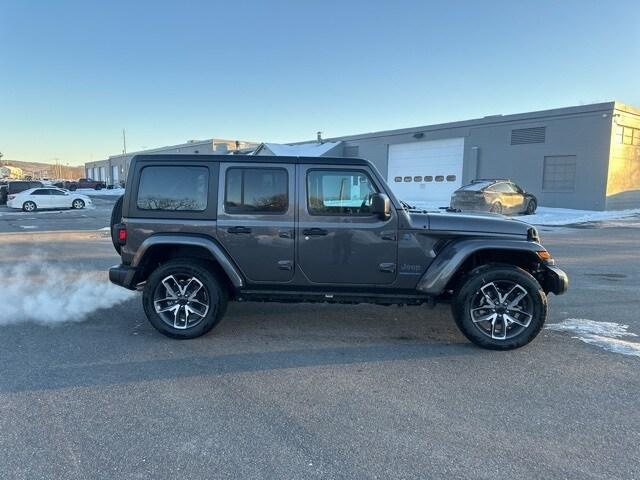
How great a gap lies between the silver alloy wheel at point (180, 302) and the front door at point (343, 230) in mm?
1143

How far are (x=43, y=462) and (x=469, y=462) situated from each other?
255 centimetres

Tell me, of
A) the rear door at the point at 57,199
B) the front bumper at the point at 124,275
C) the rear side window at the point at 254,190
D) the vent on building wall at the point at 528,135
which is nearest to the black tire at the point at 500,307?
the rear side window at the point at 254,190

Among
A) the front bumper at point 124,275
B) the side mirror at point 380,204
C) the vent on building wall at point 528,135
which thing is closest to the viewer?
the side mirror at point 380,204

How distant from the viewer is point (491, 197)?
19062 millimetres

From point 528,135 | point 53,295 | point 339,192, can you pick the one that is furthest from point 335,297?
point 528,135

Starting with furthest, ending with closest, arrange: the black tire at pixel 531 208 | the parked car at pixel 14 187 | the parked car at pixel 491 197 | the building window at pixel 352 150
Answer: the building window at pixel 352 150, the parked car at pixel 14 187, the black tire at pixel 531 208, the parked car at pixel 491 197

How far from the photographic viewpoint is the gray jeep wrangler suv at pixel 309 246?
4656 mm

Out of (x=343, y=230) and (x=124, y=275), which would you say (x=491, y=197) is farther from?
(x=124, y=275)

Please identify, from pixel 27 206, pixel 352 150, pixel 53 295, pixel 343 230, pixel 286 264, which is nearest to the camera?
pixel 343 230

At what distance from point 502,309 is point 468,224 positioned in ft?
2.97

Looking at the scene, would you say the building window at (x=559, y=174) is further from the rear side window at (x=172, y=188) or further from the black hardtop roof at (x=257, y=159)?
the rear side window at (x=172, y=188)

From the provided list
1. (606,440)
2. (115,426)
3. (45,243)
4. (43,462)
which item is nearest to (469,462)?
(606,440)

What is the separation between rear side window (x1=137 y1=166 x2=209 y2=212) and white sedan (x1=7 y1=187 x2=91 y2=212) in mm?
26268

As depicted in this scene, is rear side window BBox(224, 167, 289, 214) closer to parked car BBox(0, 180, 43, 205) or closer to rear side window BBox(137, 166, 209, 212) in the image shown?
rear side window BBox(137, 166, 209, 212)
